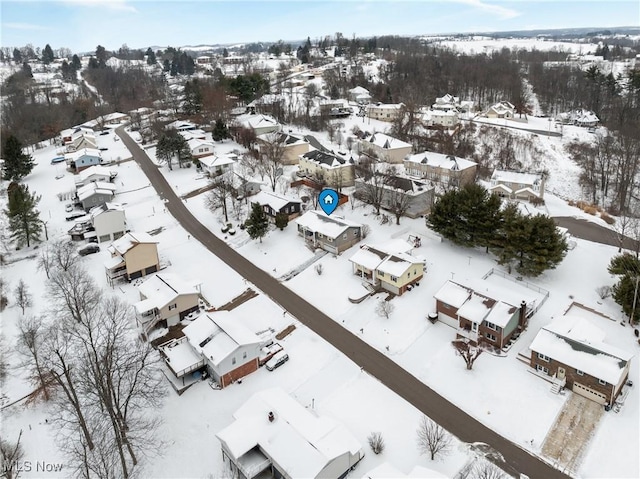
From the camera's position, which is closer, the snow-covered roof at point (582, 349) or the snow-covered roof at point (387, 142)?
the snow-covered roof at point (582, 349)

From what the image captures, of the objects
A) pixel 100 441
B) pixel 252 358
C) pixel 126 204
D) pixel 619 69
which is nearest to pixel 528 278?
pixel 252 358

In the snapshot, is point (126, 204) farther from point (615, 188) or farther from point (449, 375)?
point (615, 188)

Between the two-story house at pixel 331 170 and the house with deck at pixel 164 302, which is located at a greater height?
the two-story house at pixel 331 170

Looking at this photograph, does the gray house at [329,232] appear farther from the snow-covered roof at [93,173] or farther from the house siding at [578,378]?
the snow-covered roof at [93,173]

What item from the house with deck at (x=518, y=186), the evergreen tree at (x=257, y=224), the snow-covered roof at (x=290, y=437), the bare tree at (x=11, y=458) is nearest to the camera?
the bare tree at (x=11, y=458)

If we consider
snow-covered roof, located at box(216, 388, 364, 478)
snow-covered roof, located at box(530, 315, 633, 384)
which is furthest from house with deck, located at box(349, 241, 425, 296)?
snow-covered roof, located at box(216, 388, 364, 478)

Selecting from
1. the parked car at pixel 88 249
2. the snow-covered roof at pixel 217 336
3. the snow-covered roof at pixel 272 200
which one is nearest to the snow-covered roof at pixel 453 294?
the snow-covered roof at pixel 217 336

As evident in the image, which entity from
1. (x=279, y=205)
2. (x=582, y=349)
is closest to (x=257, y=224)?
(x=279, y=205)
